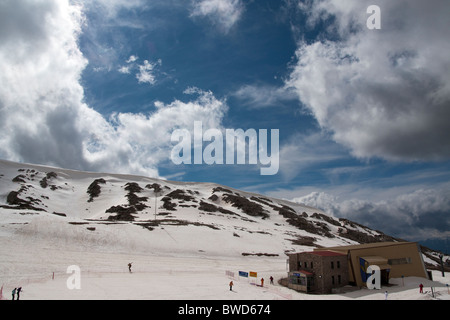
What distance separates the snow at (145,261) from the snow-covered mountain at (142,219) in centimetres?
39

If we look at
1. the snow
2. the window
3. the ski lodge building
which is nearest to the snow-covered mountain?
the snow

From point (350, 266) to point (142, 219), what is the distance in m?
66.8

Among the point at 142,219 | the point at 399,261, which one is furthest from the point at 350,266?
the point at 142,219

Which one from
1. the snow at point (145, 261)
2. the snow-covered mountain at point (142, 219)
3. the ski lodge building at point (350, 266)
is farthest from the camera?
the snow-covered mountain at point (142, 219)

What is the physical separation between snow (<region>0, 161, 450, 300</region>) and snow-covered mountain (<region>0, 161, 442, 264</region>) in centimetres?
39

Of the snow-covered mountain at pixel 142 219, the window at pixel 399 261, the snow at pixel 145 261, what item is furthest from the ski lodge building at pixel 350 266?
the snow-covered mountain at pixel 142 219

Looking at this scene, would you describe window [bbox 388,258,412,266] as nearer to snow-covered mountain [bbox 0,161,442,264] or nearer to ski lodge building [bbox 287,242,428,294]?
ski lodge building [bbox 287,242,428,294]

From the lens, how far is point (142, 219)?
88562 millimetres

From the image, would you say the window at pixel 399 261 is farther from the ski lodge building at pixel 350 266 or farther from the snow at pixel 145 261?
the snow at pixel 145 261

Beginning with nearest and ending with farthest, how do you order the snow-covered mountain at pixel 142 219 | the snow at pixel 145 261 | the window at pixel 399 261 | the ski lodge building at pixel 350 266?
the snow at pixel 145 261, the ski lodge building at pixel 350 266, the window at pixel 399 261, the snow-covered mountain at pixel 142 219

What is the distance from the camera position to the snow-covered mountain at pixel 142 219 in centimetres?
6009

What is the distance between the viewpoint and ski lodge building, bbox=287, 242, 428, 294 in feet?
131
